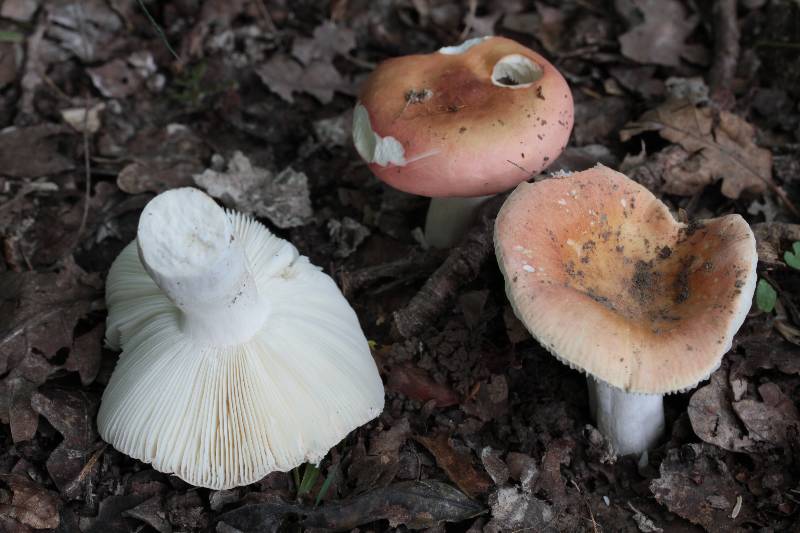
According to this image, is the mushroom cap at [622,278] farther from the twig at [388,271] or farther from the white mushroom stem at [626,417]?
the twig at [388,271]

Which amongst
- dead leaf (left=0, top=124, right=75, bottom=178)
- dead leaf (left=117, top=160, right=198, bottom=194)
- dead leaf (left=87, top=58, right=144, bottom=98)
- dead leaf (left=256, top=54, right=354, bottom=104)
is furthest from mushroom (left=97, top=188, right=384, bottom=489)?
dead leaf (left=87, top=58, right=144, bottom=98)

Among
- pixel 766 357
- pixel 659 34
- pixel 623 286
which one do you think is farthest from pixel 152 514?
pixel 659 34

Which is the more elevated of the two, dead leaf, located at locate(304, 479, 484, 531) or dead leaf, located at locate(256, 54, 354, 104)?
dead leaf, located at locate(256, 54, 354, 104)

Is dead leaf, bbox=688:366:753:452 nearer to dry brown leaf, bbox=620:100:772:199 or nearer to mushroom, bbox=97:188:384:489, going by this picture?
dry brown leaf, bbox=620:100:772:199

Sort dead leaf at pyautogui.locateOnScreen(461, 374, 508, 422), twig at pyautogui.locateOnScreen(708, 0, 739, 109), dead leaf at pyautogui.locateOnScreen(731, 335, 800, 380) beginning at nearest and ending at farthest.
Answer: dead leaf at pyautogui.locateOnScreen(731, 335, 800, 380) → dead leaf at pyautogui.locateOnScreen(461, 374, 508, 422) → twig at pyautogui.locateOnScreen(708, 0, 739, 109)

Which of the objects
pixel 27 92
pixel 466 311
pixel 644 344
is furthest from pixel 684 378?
pixel 27 92

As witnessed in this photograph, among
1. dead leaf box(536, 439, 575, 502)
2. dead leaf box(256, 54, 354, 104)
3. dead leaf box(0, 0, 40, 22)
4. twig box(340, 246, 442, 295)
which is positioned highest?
dead leaf box(0, 0, 40, 22)

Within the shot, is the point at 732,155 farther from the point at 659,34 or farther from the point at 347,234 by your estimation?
the point at 347,234
